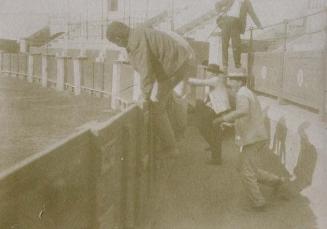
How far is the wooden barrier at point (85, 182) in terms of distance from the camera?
246cm

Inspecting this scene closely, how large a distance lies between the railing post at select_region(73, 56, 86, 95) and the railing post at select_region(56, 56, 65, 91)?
109 centimetres

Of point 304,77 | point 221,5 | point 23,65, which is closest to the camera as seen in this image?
point 304,77

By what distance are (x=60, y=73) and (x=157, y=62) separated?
16909mm

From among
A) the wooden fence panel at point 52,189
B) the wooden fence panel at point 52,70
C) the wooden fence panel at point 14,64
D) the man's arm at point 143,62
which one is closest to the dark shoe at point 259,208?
the man's arm at point 143,62

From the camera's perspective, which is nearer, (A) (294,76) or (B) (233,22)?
(A) (294,76)

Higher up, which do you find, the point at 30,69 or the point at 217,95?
the point at 217,95

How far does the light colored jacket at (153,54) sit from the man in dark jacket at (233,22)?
4898mm

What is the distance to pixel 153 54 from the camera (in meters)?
6.92

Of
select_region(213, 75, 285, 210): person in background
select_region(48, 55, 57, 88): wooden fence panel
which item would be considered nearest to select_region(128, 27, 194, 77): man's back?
select_region(213, 75, 285, 210): person in background

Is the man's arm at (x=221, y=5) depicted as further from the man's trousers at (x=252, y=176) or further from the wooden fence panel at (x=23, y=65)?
the wooden fence panel at (x=23, y=65)

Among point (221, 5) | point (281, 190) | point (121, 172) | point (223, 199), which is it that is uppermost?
point (221, 5)

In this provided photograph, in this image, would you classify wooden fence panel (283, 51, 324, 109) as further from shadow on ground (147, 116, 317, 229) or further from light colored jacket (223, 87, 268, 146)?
light colored jacket (223, 87, 268, 146)

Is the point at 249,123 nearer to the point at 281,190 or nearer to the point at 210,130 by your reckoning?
the point at 281,190

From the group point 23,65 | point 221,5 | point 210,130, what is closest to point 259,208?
point 210,130
